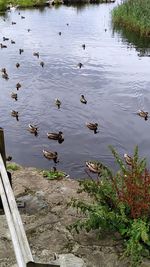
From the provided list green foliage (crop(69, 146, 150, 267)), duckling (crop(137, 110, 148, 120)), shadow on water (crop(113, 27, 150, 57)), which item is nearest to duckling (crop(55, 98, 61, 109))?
duckling (crop(137, 110, 148, 120))

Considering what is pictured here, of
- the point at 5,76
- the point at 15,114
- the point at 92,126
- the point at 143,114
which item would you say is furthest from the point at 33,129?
the point at 5,76

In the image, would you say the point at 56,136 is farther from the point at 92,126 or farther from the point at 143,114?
the point at 143,114

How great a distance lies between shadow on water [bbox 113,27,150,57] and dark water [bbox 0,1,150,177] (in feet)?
0.27

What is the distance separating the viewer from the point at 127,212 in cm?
621

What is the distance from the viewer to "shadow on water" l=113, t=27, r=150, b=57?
32.9m

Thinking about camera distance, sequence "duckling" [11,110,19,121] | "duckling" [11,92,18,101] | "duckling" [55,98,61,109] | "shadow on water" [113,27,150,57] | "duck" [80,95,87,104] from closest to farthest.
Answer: "duckling" [11,110,19,121], "duckling" [55,98,61,109], "duck" [80,95,87,104], "duckling" [11,92,18,101], "shadow on water" [113,27,150,57]

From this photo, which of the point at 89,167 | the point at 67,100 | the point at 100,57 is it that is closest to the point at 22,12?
the point at 100,57

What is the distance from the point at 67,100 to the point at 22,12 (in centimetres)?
3558

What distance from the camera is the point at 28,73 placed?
26.3 m

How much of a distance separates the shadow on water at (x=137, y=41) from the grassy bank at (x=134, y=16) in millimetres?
516

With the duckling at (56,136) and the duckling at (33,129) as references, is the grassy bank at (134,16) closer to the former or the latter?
the duckling at (33,129)

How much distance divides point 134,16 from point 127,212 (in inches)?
1378

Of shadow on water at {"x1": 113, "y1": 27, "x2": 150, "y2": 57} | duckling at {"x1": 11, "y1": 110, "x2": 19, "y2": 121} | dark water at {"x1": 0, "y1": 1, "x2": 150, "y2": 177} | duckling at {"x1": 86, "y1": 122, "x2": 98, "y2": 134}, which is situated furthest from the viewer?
shadow on water at {"x1": 113, "y1": 27, "x2": 150, "y2": 57}

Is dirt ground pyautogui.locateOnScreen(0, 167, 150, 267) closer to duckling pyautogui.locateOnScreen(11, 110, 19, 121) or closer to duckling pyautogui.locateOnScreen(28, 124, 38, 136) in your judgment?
duckling pyautogui.locateOnScreen(28, 124, 38, 136)
